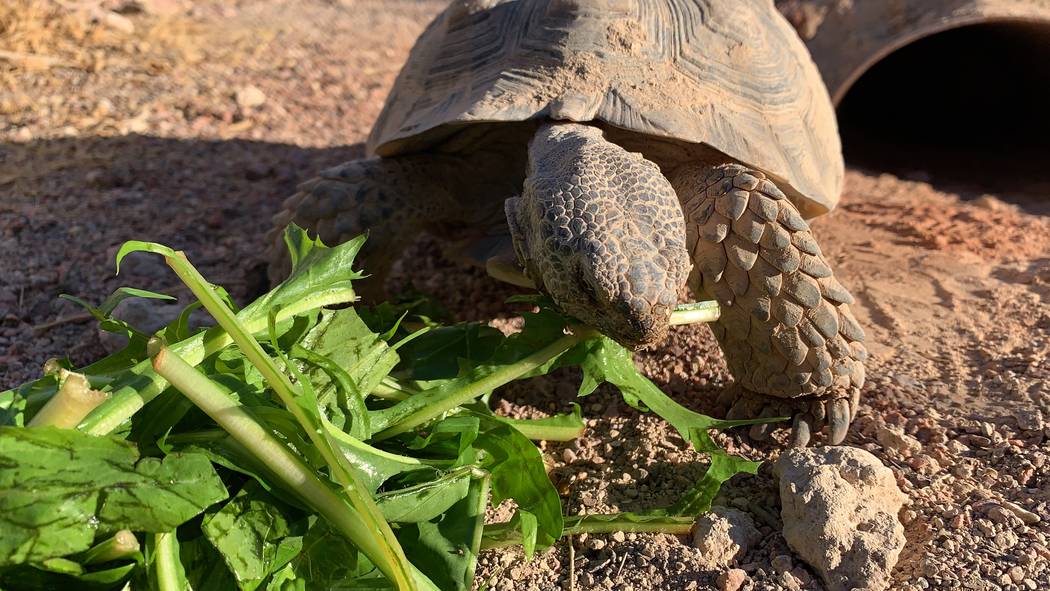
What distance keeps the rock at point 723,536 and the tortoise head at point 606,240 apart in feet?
1.42

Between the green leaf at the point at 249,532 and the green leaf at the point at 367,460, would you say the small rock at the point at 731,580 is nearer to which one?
the green leaf at the point at 367,460

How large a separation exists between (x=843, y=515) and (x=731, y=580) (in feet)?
0.94

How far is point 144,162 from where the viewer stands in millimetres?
4133

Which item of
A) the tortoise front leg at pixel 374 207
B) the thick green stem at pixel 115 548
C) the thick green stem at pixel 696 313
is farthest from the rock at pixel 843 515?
the tortoise front leg at pixel 374 207

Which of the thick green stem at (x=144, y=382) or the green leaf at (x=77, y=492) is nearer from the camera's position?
the green leaf at (x=77, y=492)

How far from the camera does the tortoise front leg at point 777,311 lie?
2.29 metres

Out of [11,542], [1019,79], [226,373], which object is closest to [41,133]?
[226,373]

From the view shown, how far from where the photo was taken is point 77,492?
134 centimetres

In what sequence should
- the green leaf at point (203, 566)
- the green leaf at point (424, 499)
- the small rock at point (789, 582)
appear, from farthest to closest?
1. the small rock at point (789, 582)
2. the green leaf at point (424, 499)
3. the green leaf at point (203, 566)

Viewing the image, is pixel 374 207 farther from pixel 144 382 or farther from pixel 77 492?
pixel 77 492

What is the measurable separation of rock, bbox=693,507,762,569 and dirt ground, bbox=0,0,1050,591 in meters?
0.03

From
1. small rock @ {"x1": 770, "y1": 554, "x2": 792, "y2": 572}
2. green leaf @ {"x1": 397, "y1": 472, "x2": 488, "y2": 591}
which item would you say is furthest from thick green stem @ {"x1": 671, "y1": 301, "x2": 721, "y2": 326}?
green leaf @ {"x1": 397, "y1": 472, "x2": 488, "y2": 591}

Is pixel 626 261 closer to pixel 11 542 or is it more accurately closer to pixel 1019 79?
pixel 11 542

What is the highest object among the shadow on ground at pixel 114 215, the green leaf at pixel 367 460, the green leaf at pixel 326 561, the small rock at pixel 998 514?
the green leaf at pixel 367 460
